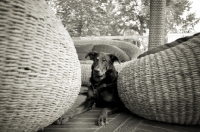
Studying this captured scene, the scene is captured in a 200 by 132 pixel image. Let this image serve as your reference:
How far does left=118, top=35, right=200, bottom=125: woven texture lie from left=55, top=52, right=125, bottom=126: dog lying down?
524 mm

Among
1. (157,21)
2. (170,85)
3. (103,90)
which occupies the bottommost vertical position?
(103,90)

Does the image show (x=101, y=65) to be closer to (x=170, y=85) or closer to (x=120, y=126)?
(x=120, y=126)

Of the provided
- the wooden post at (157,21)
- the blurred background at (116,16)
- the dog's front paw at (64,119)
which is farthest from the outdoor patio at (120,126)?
the blurred background at (116,16)

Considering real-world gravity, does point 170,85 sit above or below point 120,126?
above

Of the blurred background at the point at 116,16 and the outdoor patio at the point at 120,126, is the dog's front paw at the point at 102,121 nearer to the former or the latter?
the outdoor patio at the point at 120,126

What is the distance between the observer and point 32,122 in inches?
42.4

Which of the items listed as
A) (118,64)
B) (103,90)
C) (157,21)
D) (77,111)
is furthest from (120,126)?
(157,21)

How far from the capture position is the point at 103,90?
2.42 metres

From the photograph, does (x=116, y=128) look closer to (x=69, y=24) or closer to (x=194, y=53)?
(x=194, y=53)

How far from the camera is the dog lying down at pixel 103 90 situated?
2112mm

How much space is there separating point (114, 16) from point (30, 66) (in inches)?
775

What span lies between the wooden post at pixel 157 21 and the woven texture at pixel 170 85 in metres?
3.02

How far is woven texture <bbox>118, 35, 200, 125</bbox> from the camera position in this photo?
1362 millimetres

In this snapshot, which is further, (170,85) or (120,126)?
(120,126)
